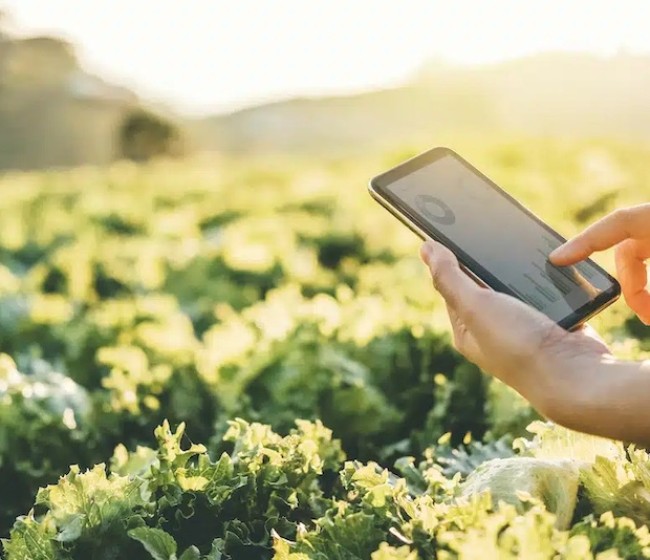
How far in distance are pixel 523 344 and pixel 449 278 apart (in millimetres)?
267

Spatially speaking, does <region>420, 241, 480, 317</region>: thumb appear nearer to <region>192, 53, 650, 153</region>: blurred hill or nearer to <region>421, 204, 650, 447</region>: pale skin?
<region>421, 204, 650, 447</region>: pale skin

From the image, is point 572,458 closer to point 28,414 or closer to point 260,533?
point 260,533

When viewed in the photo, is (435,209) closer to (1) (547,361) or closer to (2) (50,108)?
(1) (547,361)

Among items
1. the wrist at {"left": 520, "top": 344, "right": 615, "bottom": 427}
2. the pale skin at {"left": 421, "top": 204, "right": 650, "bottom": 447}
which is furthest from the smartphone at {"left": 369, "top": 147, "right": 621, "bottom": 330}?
the wrist at {"left": 520, "top": 344, "right": 615, "bottom": 427}

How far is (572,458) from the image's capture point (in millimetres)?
2461

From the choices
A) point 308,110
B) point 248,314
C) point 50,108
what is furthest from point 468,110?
point 248,314

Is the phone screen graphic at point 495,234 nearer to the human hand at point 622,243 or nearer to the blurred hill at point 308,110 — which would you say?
the human hand at point 622,243

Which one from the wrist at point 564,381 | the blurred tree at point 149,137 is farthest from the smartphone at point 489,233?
the blurred tree at point 149,137

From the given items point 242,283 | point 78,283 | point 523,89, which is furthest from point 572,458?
point 523,89

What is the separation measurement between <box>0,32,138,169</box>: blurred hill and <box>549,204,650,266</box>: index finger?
45641 millimetres

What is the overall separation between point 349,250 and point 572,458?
5527 mm

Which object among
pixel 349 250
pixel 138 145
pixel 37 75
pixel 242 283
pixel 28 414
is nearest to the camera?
pixel 28 414

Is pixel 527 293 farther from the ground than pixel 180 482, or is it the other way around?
pixel 527 293

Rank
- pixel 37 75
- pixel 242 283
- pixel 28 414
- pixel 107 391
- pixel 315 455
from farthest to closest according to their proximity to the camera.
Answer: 1. pixel 37 75
2. pixel 242 283
3. pixel 107 391
4. pixel 28 414
5. pixel 315 455
